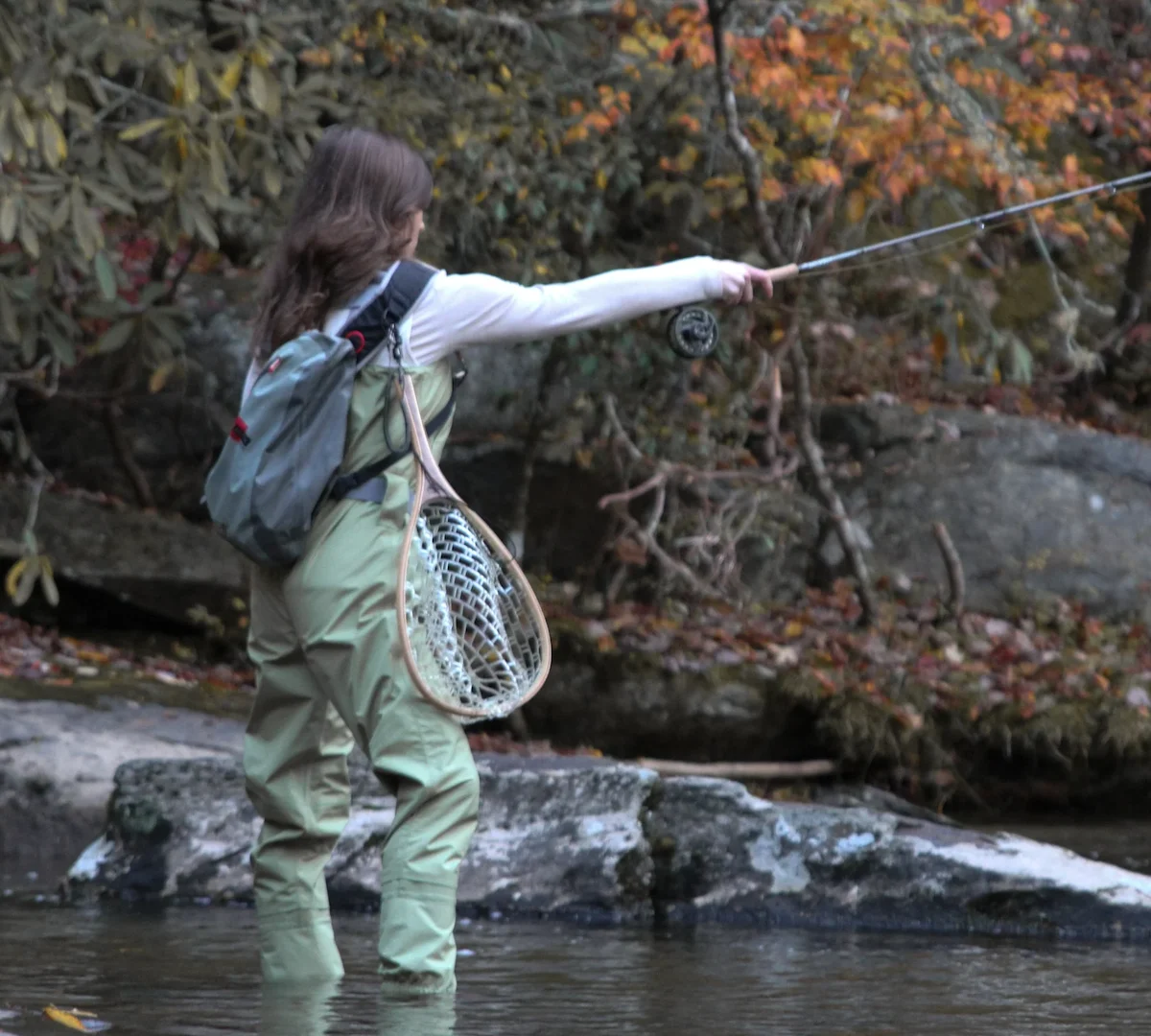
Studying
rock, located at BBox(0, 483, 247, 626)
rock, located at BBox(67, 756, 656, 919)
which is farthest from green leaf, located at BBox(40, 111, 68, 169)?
rock, located at BBox(0, 483, 247, 626)

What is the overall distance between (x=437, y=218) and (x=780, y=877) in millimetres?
4653

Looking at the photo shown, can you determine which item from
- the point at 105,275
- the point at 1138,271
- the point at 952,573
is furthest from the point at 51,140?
the point at 1138,271

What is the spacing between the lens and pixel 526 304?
12.0 ft

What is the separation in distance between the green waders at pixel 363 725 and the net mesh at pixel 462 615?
0.16 feet

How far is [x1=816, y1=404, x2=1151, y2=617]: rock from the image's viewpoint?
1073cm

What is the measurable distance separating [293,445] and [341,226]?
0.46 meters

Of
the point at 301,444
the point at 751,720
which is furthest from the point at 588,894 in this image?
the point at 751,720

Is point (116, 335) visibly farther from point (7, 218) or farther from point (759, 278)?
point (759, 278)

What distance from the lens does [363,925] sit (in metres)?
5.17

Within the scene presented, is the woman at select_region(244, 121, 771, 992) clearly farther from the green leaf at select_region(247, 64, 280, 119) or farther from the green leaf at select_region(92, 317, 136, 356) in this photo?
the green leaf at select_region(92, 317, 136, 356)

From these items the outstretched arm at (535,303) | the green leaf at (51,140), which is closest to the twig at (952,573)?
the green leaf at (51,140)

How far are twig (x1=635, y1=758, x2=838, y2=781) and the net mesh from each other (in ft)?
13.2

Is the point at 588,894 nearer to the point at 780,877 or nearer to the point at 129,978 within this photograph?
the point at 780,877

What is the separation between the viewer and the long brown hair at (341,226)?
3699 mm
